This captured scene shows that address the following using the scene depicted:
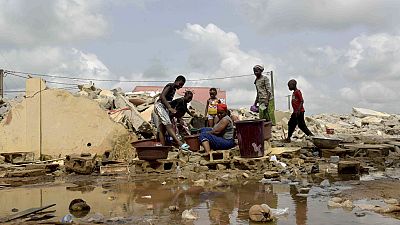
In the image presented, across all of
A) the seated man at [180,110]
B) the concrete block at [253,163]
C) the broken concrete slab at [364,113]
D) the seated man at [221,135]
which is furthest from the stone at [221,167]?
the broken concrete slab at [364,113]

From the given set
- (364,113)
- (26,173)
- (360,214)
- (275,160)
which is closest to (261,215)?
(360,214)

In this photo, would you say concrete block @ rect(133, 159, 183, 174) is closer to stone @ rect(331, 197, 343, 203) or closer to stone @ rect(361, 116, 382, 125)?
stone @ rect(331, 197, 343, 203)

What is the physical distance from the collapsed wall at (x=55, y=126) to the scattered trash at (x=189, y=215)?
716 cm

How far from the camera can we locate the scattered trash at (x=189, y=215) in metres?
4.98

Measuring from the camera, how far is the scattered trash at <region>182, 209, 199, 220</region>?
4.98 m

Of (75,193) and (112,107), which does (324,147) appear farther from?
(112,107)

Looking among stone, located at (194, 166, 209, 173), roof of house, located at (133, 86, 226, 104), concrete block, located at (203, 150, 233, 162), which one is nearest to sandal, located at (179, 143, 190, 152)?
concrete block, located at (203, 150, 233, 162)

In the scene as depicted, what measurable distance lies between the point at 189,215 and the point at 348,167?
4279 mm

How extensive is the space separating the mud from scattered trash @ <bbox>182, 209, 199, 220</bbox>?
0.06m

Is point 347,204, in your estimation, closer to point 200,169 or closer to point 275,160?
point 275,160

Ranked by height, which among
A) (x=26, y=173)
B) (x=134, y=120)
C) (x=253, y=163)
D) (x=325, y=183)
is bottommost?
(x=325, y=183)

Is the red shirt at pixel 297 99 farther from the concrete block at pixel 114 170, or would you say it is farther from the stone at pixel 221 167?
the concrete block at pixel 114 170

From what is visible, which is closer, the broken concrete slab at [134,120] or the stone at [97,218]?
the stone at [97,218]

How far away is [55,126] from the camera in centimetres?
1237
